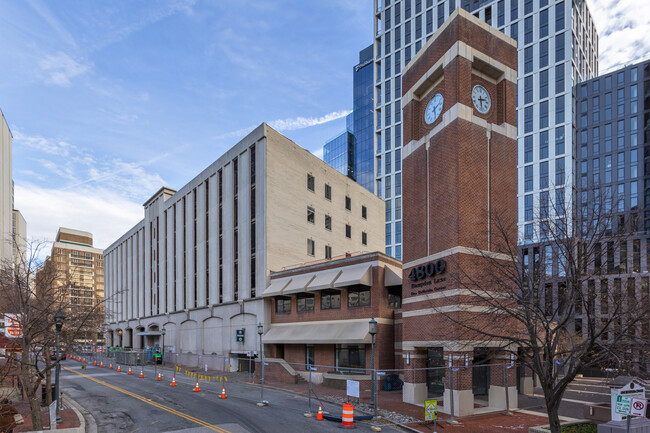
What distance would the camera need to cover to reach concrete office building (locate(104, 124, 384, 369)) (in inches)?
1709

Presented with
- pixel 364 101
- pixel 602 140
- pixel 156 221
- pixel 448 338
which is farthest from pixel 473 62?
pixel 364 101

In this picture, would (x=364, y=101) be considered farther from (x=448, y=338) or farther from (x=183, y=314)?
(x=448, y=338)

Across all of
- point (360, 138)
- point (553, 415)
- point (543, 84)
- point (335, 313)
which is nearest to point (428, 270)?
point (553, 415)

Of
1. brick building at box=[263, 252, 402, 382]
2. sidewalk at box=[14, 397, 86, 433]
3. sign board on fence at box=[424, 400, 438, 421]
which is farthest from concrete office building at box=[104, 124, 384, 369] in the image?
sign board on fence at box=[424, 400, 438, 421]

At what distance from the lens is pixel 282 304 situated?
40.7 m

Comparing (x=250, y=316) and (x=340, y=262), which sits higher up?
(x=340, y=262)

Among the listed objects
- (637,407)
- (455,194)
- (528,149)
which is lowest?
(637,407)

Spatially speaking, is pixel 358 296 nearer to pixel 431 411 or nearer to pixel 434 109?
pixel 434 109

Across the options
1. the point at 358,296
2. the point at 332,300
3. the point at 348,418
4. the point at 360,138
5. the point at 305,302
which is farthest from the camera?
the point at 360,138

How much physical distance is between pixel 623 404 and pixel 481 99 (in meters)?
17.7

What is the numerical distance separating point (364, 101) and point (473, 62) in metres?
91.5

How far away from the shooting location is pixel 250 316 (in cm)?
4344

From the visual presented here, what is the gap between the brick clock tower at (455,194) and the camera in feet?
73.6

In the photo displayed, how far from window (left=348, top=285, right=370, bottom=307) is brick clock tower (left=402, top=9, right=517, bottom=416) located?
6.68 meters
